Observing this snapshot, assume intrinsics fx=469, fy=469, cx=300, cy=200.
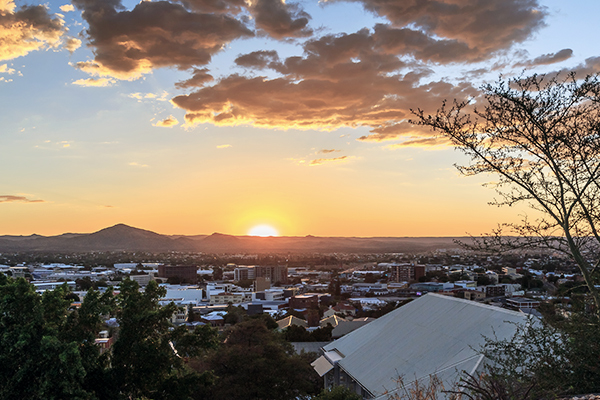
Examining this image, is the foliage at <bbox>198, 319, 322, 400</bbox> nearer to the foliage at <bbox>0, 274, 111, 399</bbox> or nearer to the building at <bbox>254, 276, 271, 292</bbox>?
the foliage at <bbox>0, 274, 111, 399</bbox>

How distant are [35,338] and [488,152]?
397 inches

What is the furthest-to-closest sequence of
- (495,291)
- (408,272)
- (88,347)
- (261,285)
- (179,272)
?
(179,272) → (408,272) → (261,285) → (495,291) → (88,347)

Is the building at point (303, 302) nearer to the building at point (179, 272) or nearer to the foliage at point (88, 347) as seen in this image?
the foliage at point (88, 347)

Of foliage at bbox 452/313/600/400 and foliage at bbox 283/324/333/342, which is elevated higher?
foliage at bbox 452/313/600/400

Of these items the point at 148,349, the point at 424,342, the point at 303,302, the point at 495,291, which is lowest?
the point at 303,302

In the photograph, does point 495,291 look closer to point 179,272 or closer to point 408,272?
point 408,272

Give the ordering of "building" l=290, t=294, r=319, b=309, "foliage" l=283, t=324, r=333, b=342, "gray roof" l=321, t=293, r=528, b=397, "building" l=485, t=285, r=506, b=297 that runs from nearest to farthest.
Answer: "gray roof" l=321, t=293, r=528, b=397
"foliage" l=283, t=324, r=333, b=342
"building" l=485, t=285, r=506, b=297
"building" l=290, t=294, r=319, b=309

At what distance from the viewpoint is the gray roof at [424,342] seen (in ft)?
47.3

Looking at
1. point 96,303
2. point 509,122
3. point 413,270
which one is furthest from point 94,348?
point 413,270

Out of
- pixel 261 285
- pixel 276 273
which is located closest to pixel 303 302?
pixel 261 285

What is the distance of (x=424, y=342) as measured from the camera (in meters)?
17.0

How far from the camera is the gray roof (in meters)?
14.4

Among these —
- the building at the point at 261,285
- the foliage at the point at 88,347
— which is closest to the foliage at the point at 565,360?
the foliage at the point at 88,347

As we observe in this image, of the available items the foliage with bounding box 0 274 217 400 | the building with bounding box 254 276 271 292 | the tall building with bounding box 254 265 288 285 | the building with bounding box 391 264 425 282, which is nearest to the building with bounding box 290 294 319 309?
the building with bounding box 254 276 271 292
